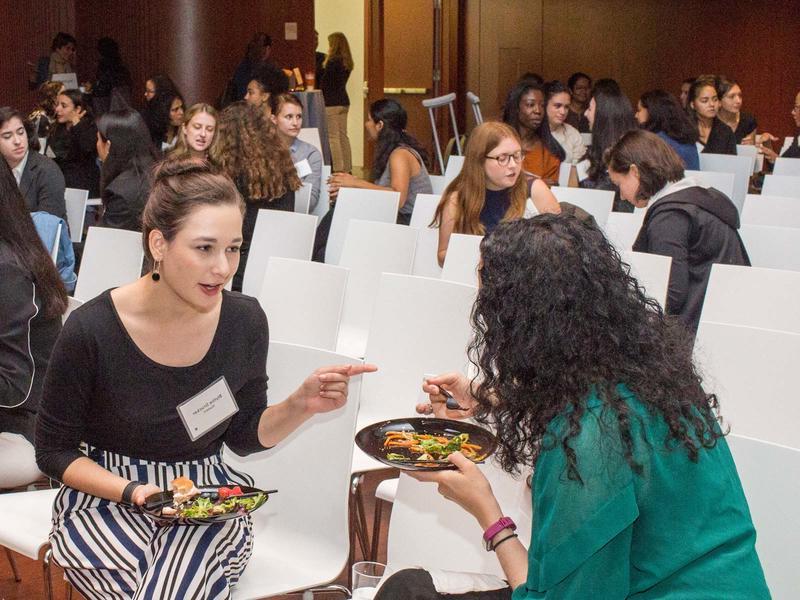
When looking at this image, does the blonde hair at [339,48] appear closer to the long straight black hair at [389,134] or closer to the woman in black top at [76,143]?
the woman in black top at [76,143]

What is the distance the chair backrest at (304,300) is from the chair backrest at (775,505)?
195 cm

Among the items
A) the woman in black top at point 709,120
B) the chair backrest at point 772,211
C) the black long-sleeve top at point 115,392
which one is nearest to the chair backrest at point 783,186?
the chair backrest at point 772,211

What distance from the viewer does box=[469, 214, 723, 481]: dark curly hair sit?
1.58m

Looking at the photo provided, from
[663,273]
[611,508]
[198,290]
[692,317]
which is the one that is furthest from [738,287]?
[611,508]

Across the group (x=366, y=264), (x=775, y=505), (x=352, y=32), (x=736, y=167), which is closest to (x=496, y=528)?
(x=775, y=505)

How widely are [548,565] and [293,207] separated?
4224 millimetres

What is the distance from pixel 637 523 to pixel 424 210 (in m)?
3.96

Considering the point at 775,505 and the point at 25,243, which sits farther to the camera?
the point at 25,243

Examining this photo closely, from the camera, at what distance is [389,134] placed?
638cm

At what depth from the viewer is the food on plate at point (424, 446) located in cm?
207

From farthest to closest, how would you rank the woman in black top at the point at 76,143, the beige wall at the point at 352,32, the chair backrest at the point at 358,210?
the beige wall at the point at 352,32
the woman in black top at the point at 76,143
the chair backrest at the point at 358,210

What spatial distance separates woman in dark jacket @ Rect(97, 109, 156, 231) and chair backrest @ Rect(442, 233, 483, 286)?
1961 millimetres

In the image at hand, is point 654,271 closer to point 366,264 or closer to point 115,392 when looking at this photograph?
point 366,264

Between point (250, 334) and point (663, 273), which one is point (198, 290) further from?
point (663, 273)
